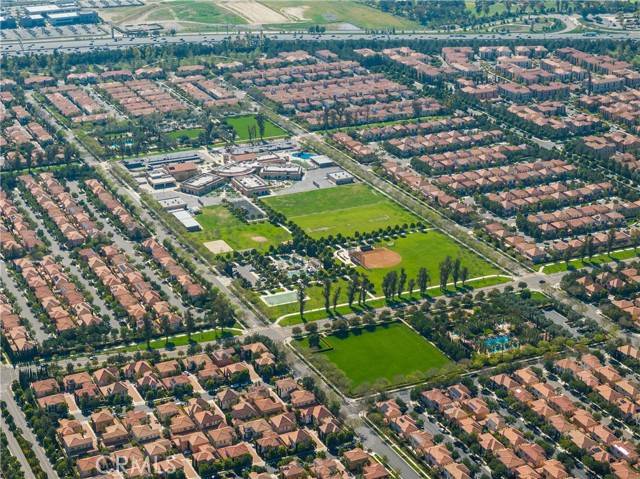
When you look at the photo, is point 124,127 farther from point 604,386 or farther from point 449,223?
point 604,386

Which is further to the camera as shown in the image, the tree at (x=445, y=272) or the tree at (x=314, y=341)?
the tree at (x=445, y=272)

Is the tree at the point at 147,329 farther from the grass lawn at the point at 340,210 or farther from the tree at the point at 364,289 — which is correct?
the grass lawn at the point at 340,210

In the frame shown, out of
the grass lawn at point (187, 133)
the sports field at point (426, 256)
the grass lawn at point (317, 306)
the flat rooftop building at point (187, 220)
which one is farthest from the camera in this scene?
the grass lawn at point (187, 133)

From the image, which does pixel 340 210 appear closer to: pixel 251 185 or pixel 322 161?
pixel 251 185

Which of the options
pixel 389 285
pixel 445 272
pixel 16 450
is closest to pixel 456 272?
pixel 445 272

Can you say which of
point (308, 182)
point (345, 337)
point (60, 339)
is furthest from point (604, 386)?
point (308, 182)

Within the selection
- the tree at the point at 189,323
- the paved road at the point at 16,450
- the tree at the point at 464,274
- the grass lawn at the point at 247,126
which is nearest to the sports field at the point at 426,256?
the tree at the point at 464,274

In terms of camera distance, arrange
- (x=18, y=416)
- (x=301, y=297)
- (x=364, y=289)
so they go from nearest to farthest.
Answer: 1. (x=18, y=416)
2. (x=301, y=297)
3. (x=364, y=289)
